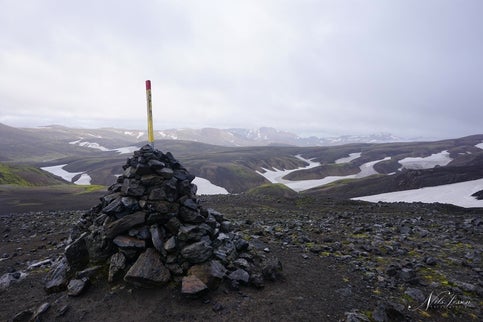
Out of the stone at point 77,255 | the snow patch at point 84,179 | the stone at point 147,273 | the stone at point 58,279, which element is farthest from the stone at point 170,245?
the snow patch at point 84,179

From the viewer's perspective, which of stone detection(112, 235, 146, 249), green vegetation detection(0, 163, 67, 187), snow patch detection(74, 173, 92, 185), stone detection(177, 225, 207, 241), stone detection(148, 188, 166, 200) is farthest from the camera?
snow patch detection(74, 173, 92, 185)

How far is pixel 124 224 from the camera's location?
44.3ft

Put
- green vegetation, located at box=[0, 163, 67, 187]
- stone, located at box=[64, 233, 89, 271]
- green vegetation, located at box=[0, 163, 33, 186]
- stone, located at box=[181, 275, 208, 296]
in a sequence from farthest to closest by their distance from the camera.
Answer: green vegetation, located at box=[0, 163, 67, 187] → green vegetation, located at box=[0, 163, 33, 186] → stone, located at box=[64, 233, 89, 271] → stone, located at box=[181, 275, 208, 296]

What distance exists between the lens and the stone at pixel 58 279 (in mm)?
12883

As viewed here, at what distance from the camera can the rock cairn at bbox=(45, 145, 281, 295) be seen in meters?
12.6

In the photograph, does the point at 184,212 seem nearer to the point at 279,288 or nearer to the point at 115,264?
the point at 115,264

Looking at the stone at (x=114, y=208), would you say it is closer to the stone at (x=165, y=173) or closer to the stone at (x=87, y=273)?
the stone at (x=165, y=173)

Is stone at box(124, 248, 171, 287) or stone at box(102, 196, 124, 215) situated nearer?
stone at box(124, 248, 171, 287)

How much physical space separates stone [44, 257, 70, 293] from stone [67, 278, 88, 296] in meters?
0.70

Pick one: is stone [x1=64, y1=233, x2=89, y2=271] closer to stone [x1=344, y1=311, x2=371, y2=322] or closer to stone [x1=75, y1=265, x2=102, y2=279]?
stone [x1=75, y1=265, x2=102, y2=279]

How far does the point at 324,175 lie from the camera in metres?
176

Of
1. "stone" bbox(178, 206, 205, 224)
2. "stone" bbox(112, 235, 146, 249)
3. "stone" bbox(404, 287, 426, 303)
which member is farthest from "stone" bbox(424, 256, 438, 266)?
"stone" bbox(112, 235, 146, 249)

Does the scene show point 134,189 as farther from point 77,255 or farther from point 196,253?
point 196,253

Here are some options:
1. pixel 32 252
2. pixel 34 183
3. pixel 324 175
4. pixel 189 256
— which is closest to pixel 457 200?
pixel 189 256
